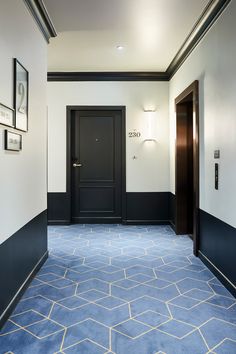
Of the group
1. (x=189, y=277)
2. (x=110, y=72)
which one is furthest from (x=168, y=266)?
(x=110, y=72)

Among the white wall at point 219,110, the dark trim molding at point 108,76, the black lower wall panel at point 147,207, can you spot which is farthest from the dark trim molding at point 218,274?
the dark trim molding at point 108,76

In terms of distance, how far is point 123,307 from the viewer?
248 centimetres

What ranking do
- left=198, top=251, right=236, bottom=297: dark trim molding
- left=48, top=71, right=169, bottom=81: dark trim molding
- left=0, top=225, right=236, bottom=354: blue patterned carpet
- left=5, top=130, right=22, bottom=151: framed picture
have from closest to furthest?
left=0, top=225, right=236, bottom=354: blue patterned carpet < left=5, top=130, right=22, bottom=151: framed picture < left=198, top=251, right=236, bottom=297: dark trim molding < left=48, top=71, right=169, bottom=81: dark trim molding

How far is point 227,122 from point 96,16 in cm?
186

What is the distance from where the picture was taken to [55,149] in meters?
5.70

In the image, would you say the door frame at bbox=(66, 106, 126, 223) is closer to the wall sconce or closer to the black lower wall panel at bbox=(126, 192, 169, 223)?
the black lower wall panel at bbox=(126, 192, 169, 223)

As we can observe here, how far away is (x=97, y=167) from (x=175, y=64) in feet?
7.53

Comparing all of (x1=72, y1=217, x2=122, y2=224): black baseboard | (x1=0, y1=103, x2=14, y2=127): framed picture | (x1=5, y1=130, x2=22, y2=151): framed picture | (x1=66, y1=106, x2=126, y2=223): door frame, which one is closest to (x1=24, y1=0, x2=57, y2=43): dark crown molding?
(x1=0, y1=103, x2=14, y2=127): framed picture

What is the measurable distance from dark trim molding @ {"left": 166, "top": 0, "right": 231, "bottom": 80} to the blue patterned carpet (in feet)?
8.77

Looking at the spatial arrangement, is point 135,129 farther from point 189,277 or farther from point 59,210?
point 189,277

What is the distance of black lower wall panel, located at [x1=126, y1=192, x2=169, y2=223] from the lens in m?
5.73

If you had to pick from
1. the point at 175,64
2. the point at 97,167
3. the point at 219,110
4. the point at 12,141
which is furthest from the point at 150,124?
the point at 12,141

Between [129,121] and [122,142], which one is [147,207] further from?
[129,121]

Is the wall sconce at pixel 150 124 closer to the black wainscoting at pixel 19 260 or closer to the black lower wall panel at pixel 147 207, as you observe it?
the black lower wall panel at pixel 147 207
